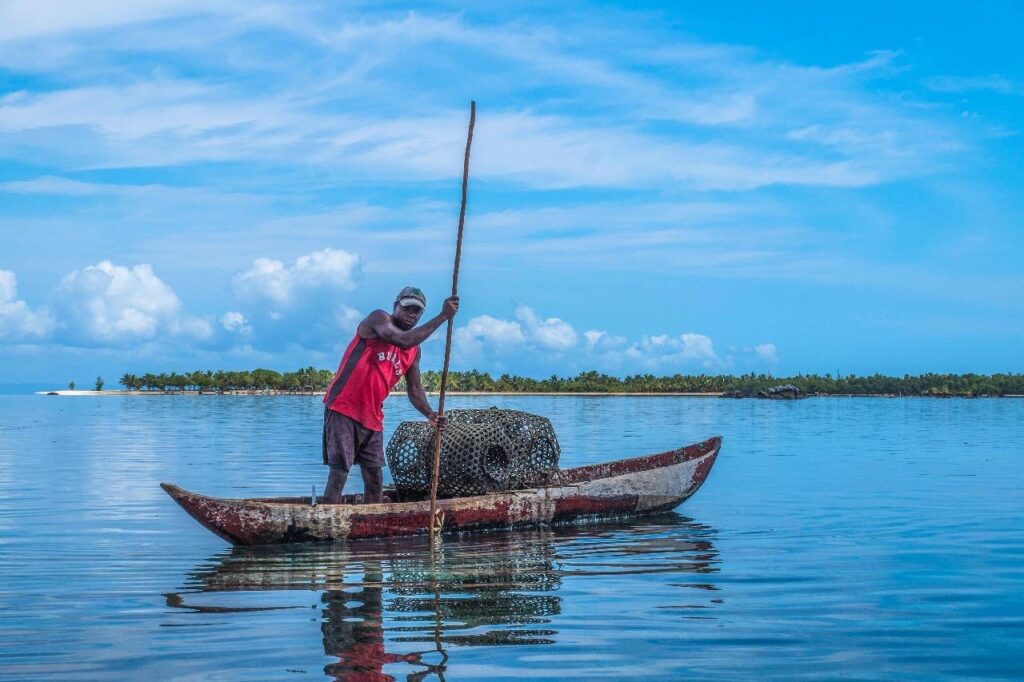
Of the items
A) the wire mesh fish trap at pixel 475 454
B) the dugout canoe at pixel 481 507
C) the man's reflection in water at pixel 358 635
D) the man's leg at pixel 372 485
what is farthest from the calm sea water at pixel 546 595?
the wire mesh fish trap at pixel 475 454

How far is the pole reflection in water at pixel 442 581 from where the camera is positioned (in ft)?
19.8

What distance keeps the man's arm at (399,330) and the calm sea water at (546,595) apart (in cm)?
191

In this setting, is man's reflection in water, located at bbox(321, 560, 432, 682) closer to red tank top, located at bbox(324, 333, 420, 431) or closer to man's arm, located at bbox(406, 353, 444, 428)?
red tank top, located at bbox(324, 333, 420, 431)

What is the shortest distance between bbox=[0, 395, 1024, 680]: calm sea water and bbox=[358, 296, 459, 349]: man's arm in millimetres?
1911

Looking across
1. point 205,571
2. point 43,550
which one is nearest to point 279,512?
point 205,571

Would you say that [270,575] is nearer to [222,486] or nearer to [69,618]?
[69,618]

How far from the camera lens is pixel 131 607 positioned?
700 cm

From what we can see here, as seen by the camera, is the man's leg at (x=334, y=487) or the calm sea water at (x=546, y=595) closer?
the calm sea water at (x=546, y=595)

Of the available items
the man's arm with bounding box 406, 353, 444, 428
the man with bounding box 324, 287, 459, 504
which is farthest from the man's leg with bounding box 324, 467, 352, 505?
the man's arm with bounding box 406, 353, 444, 428

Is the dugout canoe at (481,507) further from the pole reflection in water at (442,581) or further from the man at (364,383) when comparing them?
the man at (364,383)

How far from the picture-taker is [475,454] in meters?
11.2

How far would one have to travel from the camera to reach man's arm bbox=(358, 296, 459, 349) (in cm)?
937

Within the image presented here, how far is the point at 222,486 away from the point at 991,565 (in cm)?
1117

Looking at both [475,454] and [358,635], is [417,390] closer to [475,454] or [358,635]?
[475,454]
